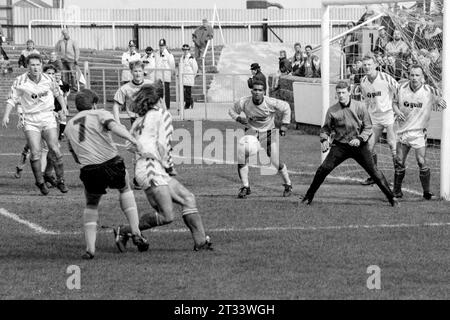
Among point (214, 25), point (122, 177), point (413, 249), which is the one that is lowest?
point (413, 249)

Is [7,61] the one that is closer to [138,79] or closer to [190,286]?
[138,79]

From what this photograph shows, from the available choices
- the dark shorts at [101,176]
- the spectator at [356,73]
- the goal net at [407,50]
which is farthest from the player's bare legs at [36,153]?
the spectator at [356,73]

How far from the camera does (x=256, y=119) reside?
1781 cm

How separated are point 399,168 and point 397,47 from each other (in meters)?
4.96

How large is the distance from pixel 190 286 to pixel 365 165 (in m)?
6.24

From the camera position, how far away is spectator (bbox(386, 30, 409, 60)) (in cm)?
2102

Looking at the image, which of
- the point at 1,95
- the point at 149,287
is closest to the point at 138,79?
the point at 149,287

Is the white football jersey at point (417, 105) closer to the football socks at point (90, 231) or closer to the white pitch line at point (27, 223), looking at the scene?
the white pitch line at point (27, 223)

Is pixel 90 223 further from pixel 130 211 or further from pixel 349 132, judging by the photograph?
pixel 349 132

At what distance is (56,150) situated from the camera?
1772cm

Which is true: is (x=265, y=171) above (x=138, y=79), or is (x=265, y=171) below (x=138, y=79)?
below

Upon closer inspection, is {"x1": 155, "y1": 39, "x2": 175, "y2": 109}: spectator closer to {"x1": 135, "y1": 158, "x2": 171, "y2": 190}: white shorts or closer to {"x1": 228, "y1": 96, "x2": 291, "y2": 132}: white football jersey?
{"x1": 228, "y1": 96, "x2": 291, "y2": 132}: white football jersey

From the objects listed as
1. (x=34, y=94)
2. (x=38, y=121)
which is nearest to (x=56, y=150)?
(x=38, y=121)
